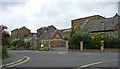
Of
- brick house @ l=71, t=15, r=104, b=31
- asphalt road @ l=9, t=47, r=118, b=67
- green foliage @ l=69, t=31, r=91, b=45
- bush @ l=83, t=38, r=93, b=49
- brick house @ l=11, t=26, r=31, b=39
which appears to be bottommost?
asphalt road @ l=9, t=47, r=118, b=67

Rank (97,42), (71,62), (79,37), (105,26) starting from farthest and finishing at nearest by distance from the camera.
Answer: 1. (105,26)
2. (79,37)
3. (97,42)
4. (71,62)

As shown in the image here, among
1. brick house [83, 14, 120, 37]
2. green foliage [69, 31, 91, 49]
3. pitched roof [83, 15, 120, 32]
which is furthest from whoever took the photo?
pitched roof [83, 15, 120, 32]

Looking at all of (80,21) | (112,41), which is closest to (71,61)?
(112,41)

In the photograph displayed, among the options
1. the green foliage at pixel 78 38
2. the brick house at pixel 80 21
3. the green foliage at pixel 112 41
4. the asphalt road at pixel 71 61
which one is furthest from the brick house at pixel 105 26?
the asphalt road at pixel 71 61

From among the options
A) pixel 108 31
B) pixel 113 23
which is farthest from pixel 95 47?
pixel 113 23

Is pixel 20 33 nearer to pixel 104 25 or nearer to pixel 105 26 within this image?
pixel 104 25

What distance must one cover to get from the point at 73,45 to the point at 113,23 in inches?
586

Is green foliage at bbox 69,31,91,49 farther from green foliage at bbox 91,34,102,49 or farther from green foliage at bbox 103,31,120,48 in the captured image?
green foliage at bbox 103,31,120,48

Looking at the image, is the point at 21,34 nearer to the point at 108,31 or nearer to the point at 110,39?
the point at 108,31

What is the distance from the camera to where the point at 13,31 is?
73250mm

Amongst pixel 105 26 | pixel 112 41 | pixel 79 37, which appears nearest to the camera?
pixel 112 41

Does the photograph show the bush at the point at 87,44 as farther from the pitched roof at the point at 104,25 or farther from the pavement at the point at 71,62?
the pitched roof at the point at 104,25

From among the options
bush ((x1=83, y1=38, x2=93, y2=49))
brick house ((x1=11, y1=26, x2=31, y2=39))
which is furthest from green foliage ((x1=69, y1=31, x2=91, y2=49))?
brick house ((x1=11, y1=26, x2=31, y2=39))

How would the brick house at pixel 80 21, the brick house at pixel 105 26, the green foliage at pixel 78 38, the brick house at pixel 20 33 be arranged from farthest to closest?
the brick house at pixel 20 33 → the brick house at pixel 80 21 → the brick house at pixel 105 26 → the green foliage at pixel 78 38
